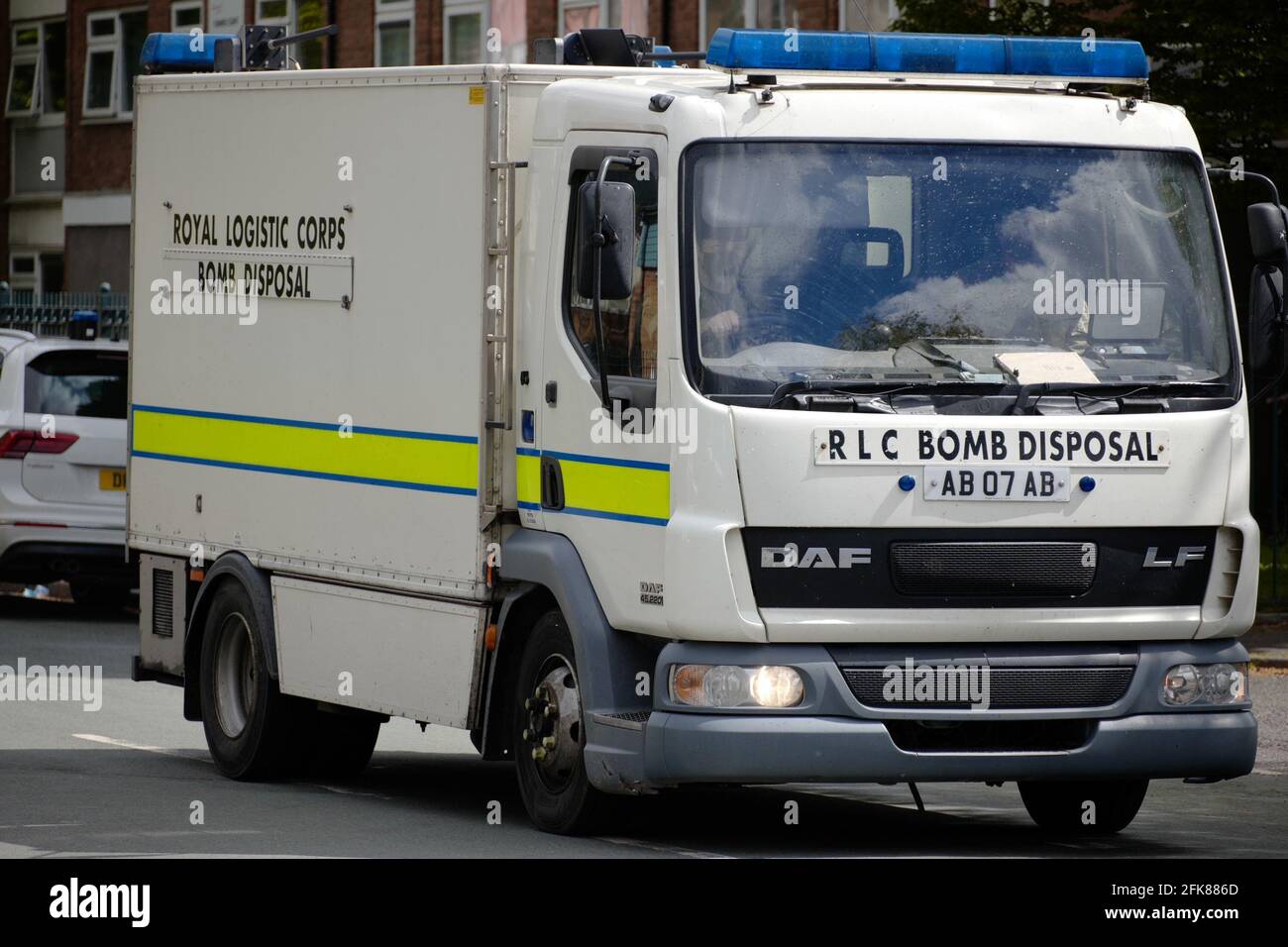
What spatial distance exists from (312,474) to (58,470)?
8.13 metres

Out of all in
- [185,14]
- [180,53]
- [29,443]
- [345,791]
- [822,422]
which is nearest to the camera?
[822,422]

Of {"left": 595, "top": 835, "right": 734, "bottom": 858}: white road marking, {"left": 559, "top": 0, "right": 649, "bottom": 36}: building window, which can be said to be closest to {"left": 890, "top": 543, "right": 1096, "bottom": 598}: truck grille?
{"left": 595, "top": 835, "right": 734, "bottom": 858}: white road marking

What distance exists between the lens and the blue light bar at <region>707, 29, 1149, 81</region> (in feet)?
31.4

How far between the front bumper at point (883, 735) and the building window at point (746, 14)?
74.6 ft

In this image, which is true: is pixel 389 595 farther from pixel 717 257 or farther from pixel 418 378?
pixel 717 257

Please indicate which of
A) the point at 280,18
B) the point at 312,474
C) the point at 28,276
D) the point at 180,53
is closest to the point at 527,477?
the point at 312,474

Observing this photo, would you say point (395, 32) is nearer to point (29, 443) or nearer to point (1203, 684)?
point (29, 443)

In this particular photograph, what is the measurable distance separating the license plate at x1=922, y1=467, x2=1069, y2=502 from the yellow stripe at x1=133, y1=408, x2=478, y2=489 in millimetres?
1989

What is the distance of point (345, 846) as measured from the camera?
971 centimetres

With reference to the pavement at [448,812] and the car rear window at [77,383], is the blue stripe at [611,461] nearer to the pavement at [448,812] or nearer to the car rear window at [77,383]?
the pavement at [448,812]

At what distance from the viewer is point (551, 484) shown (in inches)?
391

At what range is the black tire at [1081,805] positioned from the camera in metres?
10.5

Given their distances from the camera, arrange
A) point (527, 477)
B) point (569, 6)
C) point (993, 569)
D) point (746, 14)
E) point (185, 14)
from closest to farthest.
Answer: point (993, 569), point (527, 477), point (746, 14), point (569, 6), point (185, 14)

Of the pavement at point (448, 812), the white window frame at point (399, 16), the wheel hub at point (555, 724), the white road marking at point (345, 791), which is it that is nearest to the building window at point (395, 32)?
the white window frame at point (399, 16)
